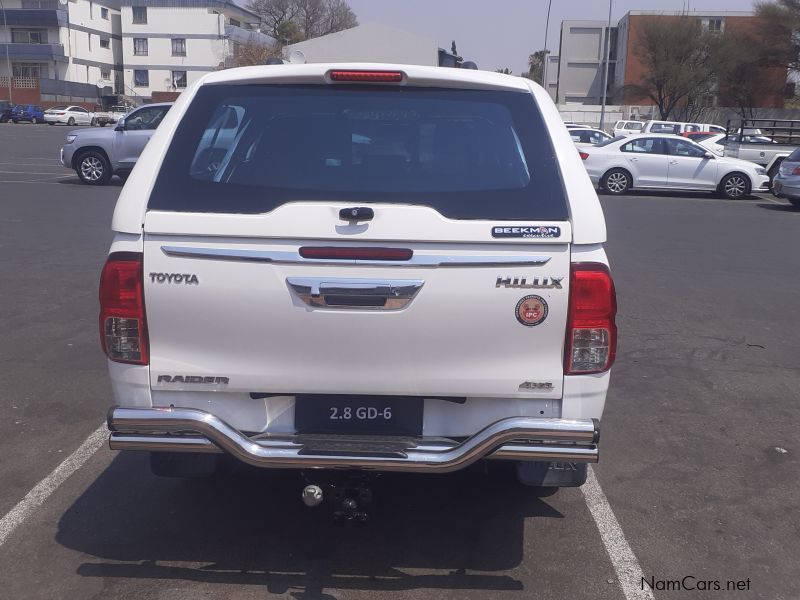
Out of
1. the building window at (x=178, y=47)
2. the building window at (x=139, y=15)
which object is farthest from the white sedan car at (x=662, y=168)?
the building window at (x=139, y=15)

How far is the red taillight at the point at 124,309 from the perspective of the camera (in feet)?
11.3

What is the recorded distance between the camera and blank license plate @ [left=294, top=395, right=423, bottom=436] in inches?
141

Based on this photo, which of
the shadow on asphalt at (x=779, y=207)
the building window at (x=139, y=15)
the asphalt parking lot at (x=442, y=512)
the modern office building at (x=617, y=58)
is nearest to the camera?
the asphalt parking lot at (x=442, y=512)

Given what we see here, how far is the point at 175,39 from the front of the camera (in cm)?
7588

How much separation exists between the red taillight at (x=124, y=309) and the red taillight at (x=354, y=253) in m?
0.65

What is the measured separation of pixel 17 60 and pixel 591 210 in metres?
80.4

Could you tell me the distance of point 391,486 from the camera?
479 cm

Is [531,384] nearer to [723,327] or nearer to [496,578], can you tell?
[496,578]

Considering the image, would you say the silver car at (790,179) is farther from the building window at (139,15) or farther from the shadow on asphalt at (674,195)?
the building window at (139,15)

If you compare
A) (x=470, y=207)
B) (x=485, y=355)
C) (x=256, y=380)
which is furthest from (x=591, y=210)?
(x=256, y=380)

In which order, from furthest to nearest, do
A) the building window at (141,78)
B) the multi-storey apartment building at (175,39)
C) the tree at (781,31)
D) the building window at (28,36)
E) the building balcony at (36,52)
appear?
the building window at (141,78)
the building window at (28,36)
the multi-storey apartment building at (175,39)
the building balcony at (36,52)
the tree at (781,31)

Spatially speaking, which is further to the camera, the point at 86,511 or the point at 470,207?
the point at 86,511

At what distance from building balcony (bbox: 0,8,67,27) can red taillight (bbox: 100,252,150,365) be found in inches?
3044

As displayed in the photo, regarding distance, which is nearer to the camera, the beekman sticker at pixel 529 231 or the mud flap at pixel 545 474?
the beekman sticker at pixel 529 231
